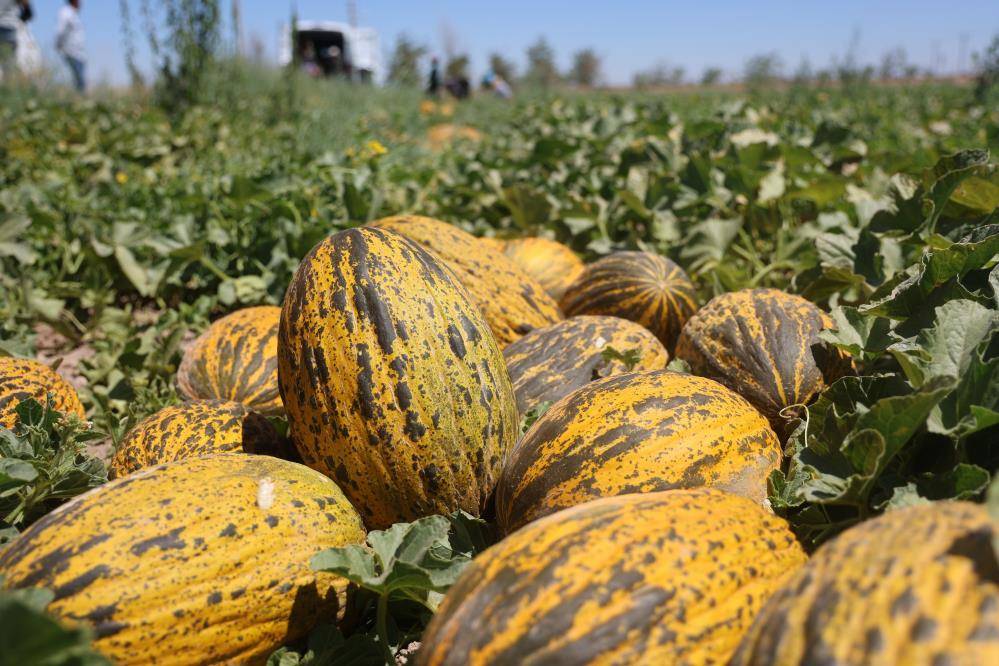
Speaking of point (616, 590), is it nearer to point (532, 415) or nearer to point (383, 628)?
point (383, 628)

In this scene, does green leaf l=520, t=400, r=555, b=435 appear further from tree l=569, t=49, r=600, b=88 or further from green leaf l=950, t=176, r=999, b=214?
tree l=569, t=49, r=600, b=88

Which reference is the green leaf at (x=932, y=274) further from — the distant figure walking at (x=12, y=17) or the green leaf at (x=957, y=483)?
the distant figure walking at (x=12, y=17)

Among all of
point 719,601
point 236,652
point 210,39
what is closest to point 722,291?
point 719,601

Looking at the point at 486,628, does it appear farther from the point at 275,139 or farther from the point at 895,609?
the point at 275,139

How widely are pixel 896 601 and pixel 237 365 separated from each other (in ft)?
7.90

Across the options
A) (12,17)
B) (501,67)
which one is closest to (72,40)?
(12,17)

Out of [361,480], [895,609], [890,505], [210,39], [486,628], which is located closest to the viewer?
[895,609]

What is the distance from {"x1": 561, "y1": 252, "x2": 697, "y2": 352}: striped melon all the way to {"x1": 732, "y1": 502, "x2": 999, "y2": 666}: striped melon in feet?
6.69

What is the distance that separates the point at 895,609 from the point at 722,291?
2.72 m

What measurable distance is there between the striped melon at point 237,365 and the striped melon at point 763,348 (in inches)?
59.8

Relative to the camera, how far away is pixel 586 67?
5716cm

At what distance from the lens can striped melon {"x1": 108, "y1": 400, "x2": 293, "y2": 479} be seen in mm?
2357

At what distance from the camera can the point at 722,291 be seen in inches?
148

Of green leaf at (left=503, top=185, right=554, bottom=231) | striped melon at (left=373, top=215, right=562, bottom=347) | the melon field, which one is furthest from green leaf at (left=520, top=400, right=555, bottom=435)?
green leaf at (left=503, top=185, right=554, bottom=231)
